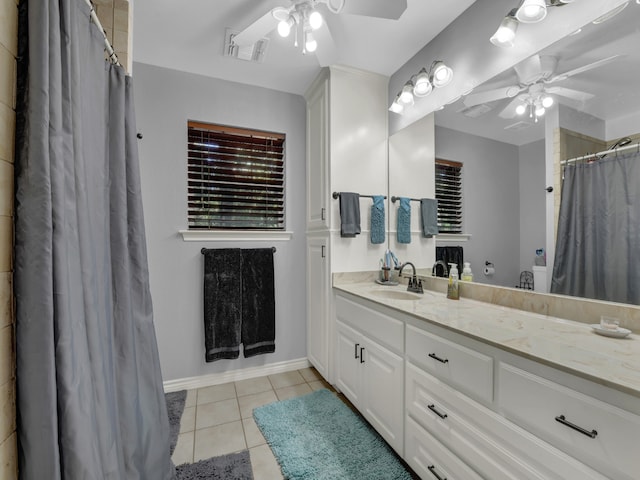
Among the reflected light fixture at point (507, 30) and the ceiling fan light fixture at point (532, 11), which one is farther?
the reflected light fixture at point (507, 30)

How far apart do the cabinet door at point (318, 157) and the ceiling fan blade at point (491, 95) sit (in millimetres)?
988

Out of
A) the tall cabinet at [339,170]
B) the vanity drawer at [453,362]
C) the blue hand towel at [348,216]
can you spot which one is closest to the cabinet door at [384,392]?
the vanity drawer at [453,362]

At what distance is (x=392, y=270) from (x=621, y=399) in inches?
62.6

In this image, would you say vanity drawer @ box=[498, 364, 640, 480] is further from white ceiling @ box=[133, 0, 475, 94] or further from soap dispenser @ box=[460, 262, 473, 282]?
white ceiling @ box=[133, 0, 475, 94]

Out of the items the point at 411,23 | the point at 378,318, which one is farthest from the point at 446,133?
the point at 378,318

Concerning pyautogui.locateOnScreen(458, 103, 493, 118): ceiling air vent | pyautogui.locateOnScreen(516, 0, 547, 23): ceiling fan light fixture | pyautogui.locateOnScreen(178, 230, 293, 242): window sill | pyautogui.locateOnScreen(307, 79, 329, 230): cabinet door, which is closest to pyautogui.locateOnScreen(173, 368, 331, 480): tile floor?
pyautogui.locateOnScreen(178, 230, 293, 242): window sill

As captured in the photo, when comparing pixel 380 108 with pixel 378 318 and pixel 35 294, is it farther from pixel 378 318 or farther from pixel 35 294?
pixel 35 294

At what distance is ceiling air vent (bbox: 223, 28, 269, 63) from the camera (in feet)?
5.92

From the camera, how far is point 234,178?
2.35m

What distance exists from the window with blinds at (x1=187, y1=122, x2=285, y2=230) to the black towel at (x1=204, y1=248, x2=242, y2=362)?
29 centimetres

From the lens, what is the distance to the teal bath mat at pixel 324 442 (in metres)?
1.39

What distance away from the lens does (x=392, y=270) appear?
2.25 meters

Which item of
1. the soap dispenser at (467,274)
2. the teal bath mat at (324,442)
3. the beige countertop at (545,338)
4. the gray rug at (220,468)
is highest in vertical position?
the soap dispenser at (467,274)

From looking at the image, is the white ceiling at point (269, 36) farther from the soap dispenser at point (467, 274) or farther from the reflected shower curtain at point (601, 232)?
the soap dispenser at point (467, 274)
